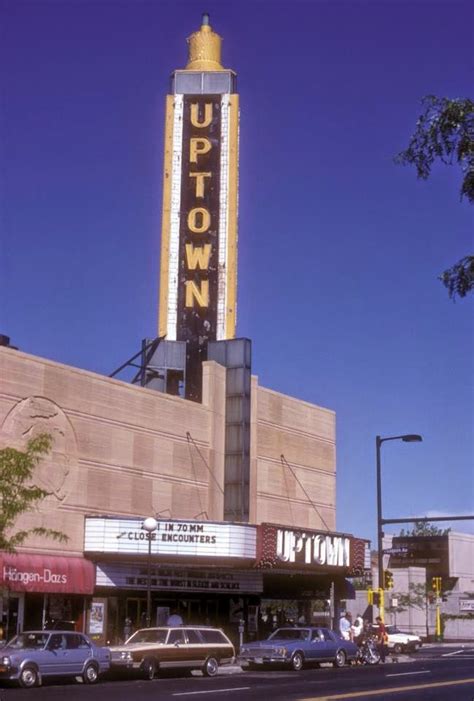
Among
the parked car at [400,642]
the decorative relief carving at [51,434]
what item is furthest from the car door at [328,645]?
the parked car at [400,642]

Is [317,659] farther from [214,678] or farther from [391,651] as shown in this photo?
[391,651]

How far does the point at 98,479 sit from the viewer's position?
3934cm

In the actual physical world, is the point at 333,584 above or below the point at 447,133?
below

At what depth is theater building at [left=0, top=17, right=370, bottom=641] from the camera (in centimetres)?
3747

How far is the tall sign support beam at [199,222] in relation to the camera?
155 ft

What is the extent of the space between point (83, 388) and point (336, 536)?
1378 centimetres

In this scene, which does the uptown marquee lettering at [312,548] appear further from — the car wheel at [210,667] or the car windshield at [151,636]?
the car windshield at [151,636]

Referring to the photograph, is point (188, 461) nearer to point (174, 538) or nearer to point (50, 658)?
point (174, 538)

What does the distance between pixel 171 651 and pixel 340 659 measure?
820cm

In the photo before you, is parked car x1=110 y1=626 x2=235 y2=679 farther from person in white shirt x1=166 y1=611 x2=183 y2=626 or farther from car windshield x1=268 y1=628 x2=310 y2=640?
person in white shirt x1=166 y1=611 x2=183 y2=626

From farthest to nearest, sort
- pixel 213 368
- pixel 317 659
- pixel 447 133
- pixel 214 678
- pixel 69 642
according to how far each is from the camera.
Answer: pixel 213 368 → pixel 317 659 → pixel 214 678 → pixel 69 642 → pixel 447 133

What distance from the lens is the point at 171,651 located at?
101ft

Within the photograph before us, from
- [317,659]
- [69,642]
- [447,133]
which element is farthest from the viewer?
[317,659]

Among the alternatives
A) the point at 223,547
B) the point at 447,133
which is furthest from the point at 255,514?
the point at 447,133
